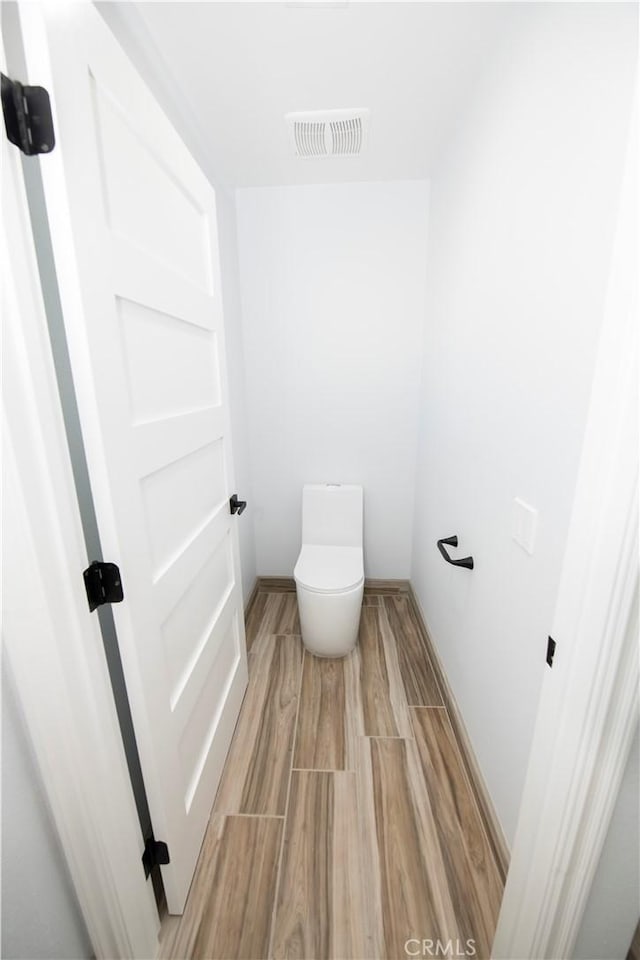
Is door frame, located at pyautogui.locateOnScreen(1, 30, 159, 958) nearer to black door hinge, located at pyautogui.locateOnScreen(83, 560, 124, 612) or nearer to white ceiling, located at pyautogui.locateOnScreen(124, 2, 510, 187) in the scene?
black door hinge, located at pyautogui.locateOnScreen(83, 560, 124, 612)

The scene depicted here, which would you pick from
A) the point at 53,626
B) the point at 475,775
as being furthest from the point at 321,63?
the point at 475,775

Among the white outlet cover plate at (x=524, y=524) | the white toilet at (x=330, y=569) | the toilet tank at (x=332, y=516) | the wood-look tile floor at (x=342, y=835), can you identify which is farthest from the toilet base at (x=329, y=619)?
the white outlet cover plate at (x=524, y=524)

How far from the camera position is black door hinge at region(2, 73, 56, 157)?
1.58 ft

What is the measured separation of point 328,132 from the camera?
1.41 meters

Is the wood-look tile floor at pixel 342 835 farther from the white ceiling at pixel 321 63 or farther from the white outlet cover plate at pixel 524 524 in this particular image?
the white ceiling at pixel 321 63

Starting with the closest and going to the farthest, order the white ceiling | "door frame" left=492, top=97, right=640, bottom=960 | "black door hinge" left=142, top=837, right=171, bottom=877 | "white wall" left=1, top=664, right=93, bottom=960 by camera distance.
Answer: "door frame" left=492, top=97, right=640, bottom=960, "white wall" left=1, top=664, right=93, bottom=960, "black door hinge" left=142, top=837, right=171, bottom=877, the white ceiling

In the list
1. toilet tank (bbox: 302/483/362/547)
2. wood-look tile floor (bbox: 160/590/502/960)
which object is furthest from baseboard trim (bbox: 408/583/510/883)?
toilet tank (bbox: 302/483/362/547)

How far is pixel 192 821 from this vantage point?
99cm

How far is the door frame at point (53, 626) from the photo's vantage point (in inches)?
19.6

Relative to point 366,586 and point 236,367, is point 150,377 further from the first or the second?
point 366,586

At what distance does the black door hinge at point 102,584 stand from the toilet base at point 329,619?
1085 mm

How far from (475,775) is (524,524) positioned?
962mm

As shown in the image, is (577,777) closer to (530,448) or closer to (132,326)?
(530,448)

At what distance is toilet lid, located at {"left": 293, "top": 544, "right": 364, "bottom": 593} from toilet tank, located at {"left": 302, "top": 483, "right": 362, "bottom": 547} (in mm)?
74
